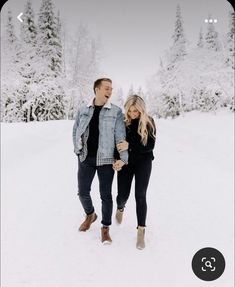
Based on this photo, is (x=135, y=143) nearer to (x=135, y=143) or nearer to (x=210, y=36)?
(x=135, y=143)

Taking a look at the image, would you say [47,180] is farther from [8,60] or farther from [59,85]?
[59,85]

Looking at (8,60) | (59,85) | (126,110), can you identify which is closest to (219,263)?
(126,110)

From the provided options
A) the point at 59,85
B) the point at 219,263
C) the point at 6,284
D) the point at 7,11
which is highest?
the point at 7,11

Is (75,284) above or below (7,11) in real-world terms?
below

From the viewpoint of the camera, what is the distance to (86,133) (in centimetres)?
226

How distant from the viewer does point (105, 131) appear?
2189mm

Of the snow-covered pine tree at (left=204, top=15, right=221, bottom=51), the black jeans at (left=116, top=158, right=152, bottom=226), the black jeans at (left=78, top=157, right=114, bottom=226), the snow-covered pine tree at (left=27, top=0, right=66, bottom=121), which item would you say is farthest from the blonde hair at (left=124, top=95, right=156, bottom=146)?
the snow-covered pine tree at (left=204, top=15, right=221, bottom=51)

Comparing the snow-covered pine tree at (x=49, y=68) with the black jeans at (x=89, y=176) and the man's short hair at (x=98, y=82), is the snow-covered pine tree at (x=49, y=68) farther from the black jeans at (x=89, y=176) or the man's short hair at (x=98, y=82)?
the man's short hair at (x=98, y=82)

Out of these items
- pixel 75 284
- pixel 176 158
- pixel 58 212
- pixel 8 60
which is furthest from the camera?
pixel 176 158

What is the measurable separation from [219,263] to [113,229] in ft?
3.92

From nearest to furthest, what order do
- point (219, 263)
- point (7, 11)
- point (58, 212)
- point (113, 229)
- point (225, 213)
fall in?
1. point (7, 11)
2. point (219, 263)
3. point (113, 229)
4. point (58, 212)
5. point (225, 213)

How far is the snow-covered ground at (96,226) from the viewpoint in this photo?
322 cm

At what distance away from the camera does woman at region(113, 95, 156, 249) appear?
Result: 2131 millimetres

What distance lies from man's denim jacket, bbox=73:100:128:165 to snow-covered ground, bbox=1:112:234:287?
360 mm
